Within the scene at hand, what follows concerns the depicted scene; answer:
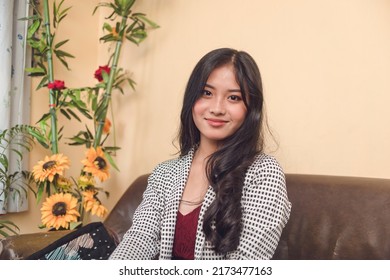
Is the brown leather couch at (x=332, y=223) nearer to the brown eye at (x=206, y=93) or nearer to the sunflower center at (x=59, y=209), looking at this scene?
the sunflower center at (x=59, y=209)

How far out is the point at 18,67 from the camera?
196 centimetres

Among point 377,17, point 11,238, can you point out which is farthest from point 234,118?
point 11,238

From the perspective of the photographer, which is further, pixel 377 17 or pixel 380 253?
pixel 377 17

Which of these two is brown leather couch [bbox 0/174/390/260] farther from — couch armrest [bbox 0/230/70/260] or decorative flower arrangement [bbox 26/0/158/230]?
decorative flower arrangement [bbox 26/0/158/230]

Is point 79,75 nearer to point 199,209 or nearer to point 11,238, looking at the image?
point 11,238

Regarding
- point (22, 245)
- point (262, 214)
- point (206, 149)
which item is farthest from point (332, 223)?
point (22, 245)

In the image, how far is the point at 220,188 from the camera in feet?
3.88

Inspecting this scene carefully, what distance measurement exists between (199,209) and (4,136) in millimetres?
1079

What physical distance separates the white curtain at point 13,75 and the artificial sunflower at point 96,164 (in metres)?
0.33

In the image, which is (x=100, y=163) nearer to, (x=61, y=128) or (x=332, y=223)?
(x=61, y=128)

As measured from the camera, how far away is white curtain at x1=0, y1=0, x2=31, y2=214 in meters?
1.87

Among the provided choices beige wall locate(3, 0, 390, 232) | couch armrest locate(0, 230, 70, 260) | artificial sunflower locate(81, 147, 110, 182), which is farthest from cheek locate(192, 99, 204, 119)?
artificial sunflower locate(81, 147, 110, 182)

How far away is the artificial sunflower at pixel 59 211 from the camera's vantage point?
176 centimetres

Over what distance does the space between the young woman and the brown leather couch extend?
231 mm
